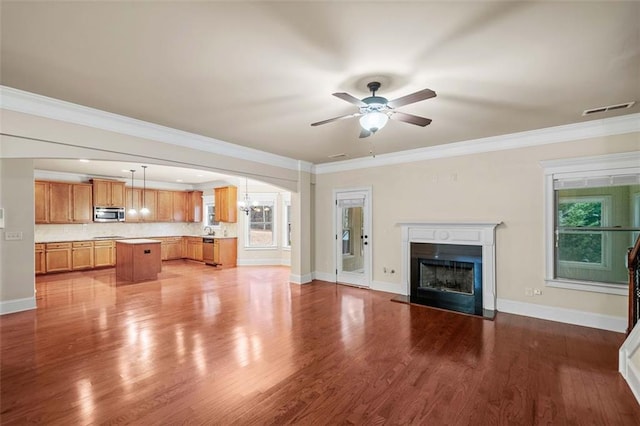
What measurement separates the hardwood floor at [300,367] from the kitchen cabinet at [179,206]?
537 cm

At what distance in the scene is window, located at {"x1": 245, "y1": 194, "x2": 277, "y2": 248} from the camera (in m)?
9.39

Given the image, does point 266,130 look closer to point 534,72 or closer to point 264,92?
point 264,92

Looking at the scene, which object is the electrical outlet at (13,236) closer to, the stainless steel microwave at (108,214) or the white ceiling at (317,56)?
the white ceiling at (317,56)

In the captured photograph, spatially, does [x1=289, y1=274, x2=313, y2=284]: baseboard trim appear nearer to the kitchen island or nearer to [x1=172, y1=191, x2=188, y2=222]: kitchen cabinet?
the kitchen island

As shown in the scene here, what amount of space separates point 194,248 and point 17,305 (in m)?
5.45

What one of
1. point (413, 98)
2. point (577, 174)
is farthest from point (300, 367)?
point (577, 174)

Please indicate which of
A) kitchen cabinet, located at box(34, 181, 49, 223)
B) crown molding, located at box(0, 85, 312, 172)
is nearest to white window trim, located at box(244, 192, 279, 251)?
crown molding, located at box(0, 85, 312, 172)

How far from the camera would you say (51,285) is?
6.31 meters

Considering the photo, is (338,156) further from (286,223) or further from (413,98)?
(286,223)

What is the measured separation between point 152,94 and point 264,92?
1188 mm

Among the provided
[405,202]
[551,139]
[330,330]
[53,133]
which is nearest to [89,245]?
[53,133]

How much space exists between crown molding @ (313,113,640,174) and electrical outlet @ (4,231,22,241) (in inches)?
236

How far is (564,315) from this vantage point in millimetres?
4133

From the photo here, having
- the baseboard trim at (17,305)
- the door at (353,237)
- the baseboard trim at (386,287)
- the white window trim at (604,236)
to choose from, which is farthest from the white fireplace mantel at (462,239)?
the baseboard trim at (17,305)
